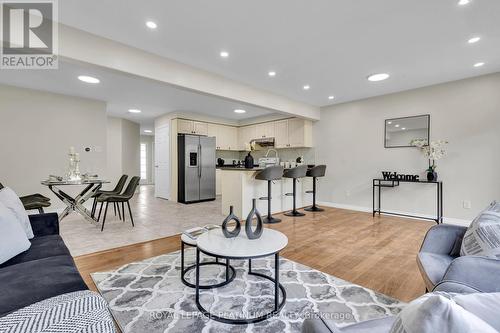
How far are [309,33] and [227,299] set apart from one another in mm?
2812

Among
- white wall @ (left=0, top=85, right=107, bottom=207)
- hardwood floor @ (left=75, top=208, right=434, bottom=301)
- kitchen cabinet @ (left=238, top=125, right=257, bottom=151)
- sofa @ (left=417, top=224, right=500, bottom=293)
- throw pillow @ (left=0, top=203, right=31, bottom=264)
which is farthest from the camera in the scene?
kitchen cabinet @ (left=238, top=125, right=257, bottom=151)

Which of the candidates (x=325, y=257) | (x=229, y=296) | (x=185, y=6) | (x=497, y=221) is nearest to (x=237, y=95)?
(x=185, y=6)

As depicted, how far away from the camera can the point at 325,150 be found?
593cm

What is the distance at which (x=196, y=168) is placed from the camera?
644cm

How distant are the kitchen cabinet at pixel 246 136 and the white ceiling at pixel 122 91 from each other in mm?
656

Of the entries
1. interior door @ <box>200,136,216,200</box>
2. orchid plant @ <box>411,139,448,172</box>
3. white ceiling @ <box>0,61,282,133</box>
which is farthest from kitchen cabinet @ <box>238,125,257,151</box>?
orchid plant @ <box>411,139,448,172</box>

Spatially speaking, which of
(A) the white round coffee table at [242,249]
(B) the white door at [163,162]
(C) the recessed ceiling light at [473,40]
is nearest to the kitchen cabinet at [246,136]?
(B) the white door at [163,162]

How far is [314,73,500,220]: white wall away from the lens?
3.85 meters

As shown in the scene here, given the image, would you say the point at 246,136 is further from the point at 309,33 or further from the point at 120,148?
the point at 309,33

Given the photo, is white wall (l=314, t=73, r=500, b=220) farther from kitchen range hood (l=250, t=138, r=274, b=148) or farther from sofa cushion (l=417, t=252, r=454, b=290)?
sofa cushion (l=417, t=252, r=454, b=290)

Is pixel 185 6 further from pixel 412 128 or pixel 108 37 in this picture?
pixel 412 128

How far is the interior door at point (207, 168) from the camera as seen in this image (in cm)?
654

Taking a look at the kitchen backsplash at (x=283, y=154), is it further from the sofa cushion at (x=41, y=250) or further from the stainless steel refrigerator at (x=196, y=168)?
the sofa cushion at (x=41, y=250)

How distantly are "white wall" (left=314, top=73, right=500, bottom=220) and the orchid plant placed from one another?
0.33 ft
